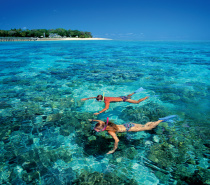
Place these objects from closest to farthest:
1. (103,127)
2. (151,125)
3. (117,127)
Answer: (103,127)
(117,127)
(151,125)

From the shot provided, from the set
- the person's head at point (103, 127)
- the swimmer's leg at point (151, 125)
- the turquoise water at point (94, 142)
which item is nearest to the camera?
the turquoise water at point (94, 142)

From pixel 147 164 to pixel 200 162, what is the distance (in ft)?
4.75

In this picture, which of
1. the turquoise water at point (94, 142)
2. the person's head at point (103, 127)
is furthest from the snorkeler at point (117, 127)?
the turquoise water at point (94, 142)

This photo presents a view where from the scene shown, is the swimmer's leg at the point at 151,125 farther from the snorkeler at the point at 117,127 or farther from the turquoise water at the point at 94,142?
the turquoise water at the point at 94,142

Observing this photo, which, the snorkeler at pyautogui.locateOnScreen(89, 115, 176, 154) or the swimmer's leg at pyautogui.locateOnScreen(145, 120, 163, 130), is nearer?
the snorkeler at pyautogui.locateOnScreen(89, 115, 176, 154)

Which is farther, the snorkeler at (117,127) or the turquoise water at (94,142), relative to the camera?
the snorkeler at (117,127)

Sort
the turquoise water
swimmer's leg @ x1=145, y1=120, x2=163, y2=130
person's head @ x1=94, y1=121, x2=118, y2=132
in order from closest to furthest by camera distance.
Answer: the turquoise water < person's head @ x1=94, y1=121, x2=118, y2=132 < swimmer's leg @ x1=145, y1=120, x2=163, y2=130

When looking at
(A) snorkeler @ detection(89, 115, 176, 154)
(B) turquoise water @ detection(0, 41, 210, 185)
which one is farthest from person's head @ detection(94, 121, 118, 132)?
(B) turquoise water @ detection(0, 41, 210, 185)

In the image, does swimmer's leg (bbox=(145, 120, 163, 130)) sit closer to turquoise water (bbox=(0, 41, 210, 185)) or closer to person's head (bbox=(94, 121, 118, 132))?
turquoise water (bbox=(0, 41, 210, 185))

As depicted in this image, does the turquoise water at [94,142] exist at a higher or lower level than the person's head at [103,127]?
lower

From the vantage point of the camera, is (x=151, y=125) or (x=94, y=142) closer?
(x=94, y=142)

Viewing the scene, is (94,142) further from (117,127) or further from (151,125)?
(151,125)

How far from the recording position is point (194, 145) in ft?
14.8

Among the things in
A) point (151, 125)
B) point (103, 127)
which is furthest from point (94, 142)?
point (151, 125)
